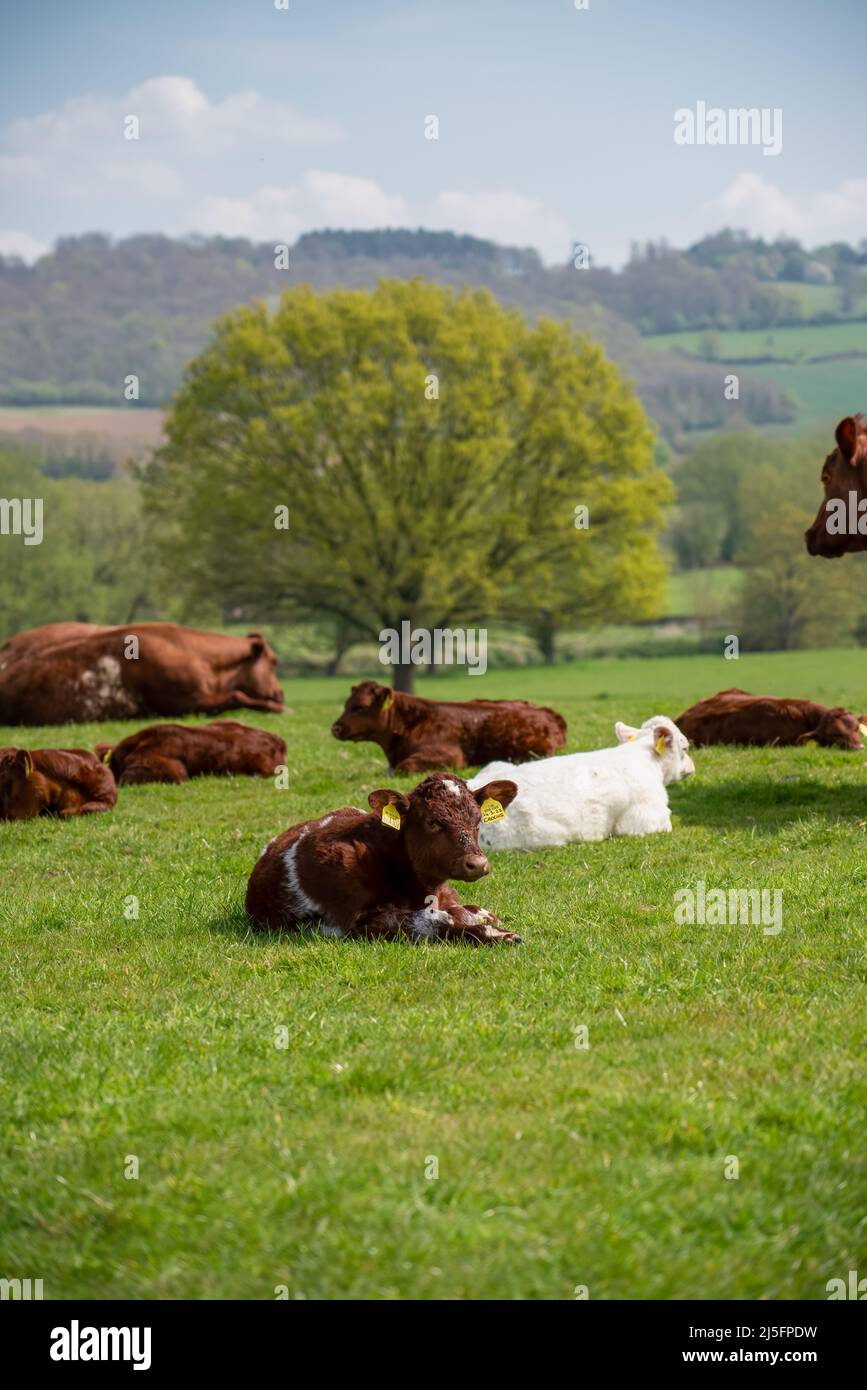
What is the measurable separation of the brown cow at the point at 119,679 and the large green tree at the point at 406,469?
20065 millimetres

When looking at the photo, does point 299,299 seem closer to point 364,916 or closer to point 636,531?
point 636,531

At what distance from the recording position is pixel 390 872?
8.22 meters

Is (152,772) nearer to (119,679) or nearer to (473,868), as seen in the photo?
(119,679)

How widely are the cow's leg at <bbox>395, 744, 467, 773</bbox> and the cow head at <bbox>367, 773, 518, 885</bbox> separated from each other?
523 cm

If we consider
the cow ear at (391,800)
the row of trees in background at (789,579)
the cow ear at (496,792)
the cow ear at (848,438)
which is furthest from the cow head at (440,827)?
the row of trees in background at (789,579)

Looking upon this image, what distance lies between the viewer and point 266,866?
8.50 metres

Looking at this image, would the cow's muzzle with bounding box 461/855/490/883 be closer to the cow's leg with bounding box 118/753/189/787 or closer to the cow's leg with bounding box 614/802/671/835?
the cow's leg with bounding box 614/802/671/835

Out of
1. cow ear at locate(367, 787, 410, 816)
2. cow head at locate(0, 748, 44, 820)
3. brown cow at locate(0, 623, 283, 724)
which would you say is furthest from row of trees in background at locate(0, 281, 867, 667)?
cow ear at locate(367, 787, 410, 816)

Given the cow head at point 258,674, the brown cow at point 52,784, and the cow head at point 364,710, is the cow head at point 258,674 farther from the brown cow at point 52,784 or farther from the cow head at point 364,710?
the brown cow at point 52,784

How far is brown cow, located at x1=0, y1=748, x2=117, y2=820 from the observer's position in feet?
41.8

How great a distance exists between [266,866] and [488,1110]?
3338 millimetres

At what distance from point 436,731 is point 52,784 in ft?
11.9

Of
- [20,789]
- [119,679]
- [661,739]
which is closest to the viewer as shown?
[661,739]

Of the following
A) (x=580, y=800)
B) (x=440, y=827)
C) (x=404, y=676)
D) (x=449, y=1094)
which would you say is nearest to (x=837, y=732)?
(x=580, y=800)
